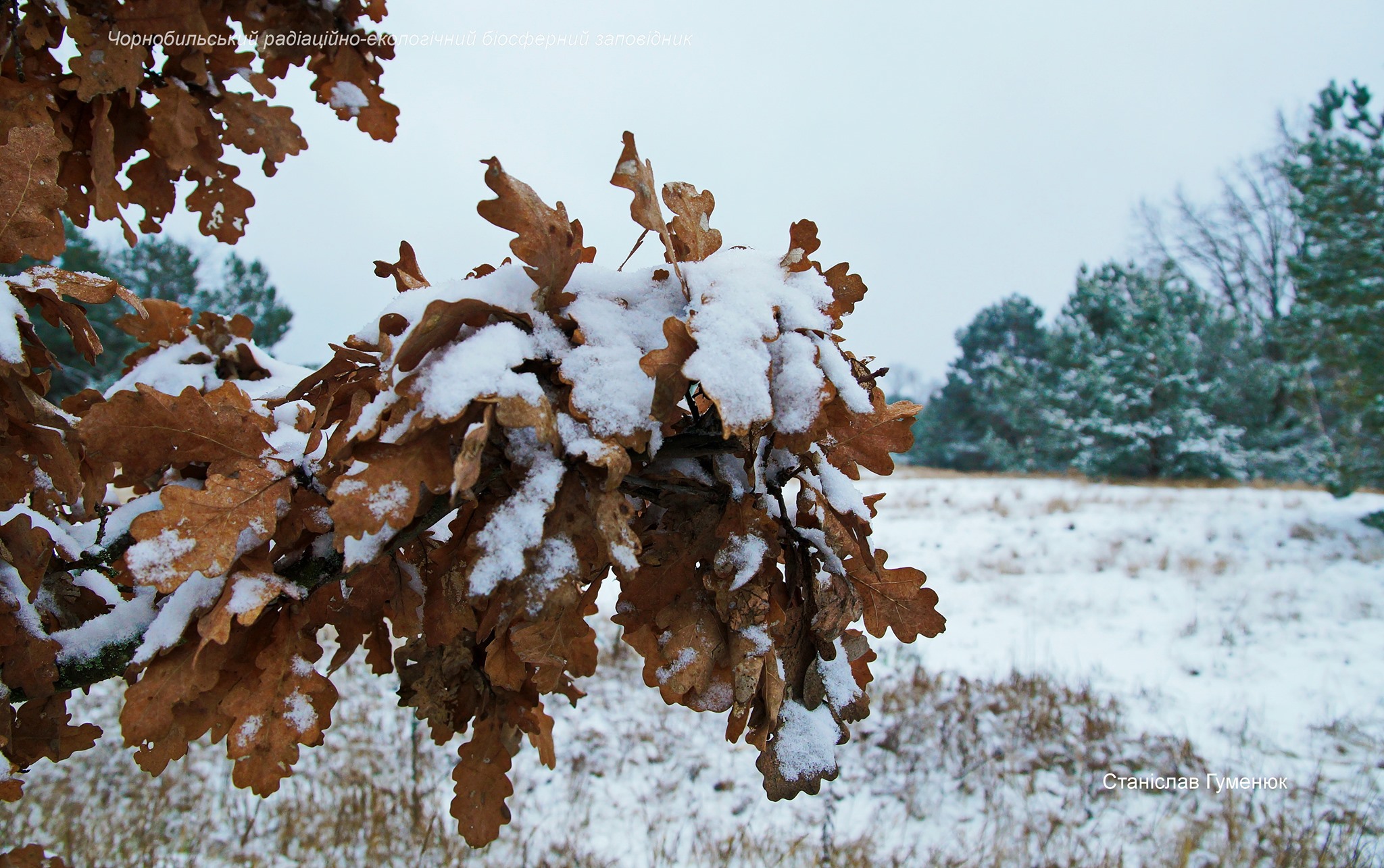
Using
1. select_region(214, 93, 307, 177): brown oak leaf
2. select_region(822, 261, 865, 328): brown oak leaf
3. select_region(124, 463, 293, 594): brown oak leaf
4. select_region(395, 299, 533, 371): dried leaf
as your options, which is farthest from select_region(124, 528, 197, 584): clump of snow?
select_region(214, 93, 307, 177): brown oak leaf

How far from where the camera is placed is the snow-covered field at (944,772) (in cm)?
286

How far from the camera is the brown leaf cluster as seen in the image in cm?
90

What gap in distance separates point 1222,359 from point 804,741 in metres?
21.7

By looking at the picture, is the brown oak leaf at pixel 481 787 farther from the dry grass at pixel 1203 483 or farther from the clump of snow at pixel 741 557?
the dry grass at pixel 1203 483

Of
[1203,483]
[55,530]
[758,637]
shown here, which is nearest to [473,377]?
[758,637]

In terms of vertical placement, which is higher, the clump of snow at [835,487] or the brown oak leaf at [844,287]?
the brown oak leaf at [844,287]

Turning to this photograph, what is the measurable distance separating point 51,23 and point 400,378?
121 centimetres

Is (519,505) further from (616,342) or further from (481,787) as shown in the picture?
(481,787)

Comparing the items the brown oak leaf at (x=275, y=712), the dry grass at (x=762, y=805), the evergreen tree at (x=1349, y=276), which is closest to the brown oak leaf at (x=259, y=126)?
the brown oak leaf at (x=275, y=712)

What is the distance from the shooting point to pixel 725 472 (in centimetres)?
79

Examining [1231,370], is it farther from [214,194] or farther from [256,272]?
[256,272]

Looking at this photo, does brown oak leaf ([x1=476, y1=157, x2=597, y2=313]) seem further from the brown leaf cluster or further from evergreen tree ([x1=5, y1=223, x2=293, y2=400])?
evergreen tree ([x1=5, y1=223, x2=293, y2=400])

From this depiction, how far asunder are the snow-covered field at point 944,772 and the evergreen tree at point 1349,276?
3.52m

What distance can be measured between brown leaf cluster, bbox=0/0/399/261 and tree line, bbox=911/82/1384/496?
10.5 metres
